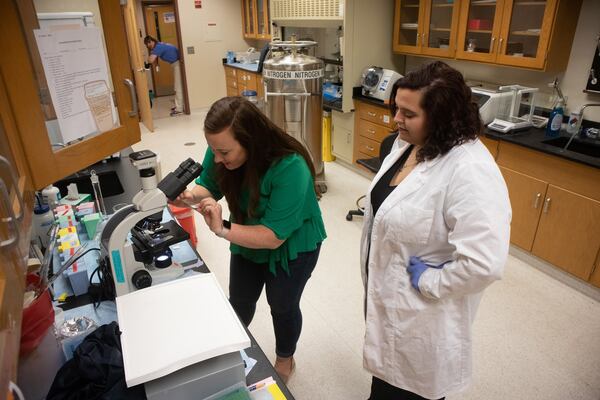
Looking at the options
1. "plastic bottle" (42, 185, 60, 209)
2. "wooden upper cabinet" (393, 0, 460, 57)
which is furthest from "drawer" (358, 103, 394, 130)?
"plastic bottle" (42, 185, 60, 209)

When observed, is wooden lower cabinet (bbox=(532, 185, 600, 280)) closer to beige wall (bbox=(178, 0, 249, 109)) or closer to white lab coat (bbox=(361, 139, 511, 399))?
white lab coat (bbox=(361, 139, 511, 399))

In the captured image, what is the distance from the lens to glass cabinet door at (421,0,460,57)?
138 inches

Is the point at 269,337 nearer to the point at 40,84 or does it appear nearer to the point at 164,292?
the point at 164,292

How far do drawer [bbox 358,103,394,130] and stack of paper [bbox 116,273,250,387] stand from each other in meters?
3.12

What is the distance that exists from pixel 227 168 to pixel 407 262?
0.72m

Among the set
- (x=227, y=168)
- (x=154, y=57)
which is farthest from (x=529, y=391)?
(x=154, y=57)

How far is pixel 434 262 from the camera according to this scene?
134 centimetres

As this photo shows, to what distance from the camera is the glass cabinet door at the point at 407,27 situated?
392 centimetres

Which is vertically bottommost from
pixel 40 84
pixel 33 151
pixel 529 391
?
pixel 529 391

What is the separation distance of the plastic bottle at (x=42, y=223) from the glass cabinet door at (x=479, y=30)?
3167mm

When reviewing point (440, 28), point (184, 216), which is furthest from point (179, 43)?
point (184, 216)

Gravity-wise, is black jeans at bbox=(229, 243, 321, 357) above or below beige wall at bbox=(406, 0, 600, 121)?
below

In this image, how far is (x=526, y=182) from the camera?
2893 millimetres

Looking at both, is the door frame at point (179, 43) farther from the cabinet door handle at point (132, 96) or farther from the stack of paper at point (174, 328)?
the stack of paper at point (174, 328)
